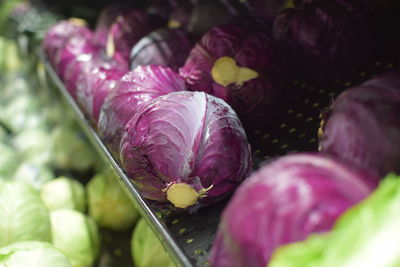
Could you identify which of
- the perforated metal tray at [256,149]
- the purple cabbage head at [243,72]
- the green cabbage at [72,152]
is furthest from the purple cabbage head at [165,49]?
the green cabbage at [72,152]

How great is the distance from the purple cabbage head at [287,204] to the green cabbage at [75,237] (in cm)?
159

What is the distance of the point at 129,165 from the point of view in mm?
1310

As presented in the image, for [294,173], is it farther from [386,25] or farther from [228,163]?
A: [386,25]

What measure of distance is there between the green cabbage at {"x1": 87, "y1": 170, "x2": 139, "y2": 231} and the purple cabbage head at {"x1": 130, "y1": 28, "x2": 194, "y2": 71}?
88cm

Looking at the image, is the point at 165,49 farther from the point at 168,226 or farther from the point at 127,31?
the point at 168,226

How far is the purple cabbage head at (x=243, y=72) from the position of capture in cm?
153

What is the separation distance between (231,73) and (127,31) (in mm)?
925

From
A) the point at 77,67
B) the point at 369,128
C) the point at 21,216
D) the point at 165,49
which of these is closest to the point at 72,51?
the point at 77,67

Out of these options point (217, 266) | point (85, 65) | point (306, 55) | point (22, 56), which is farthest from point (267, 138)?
point (22, 56)

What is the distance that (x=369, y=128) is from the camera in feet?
3.05

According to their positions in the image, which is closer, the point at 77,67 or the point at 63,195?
the point at 77,67

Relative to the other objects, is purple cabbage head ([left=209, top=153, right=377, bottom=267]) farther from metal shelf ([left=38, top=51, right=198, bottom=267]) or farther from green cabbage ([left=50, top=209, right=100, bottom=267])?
green cabbage ([left=50, top=209, right=100, bottom=267])

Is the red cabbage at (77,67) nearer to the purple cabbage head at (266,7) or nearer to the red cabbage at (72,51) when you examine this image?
the red cabbage at (72,51)

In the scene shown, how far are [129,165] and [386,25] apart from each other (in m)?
1.02
